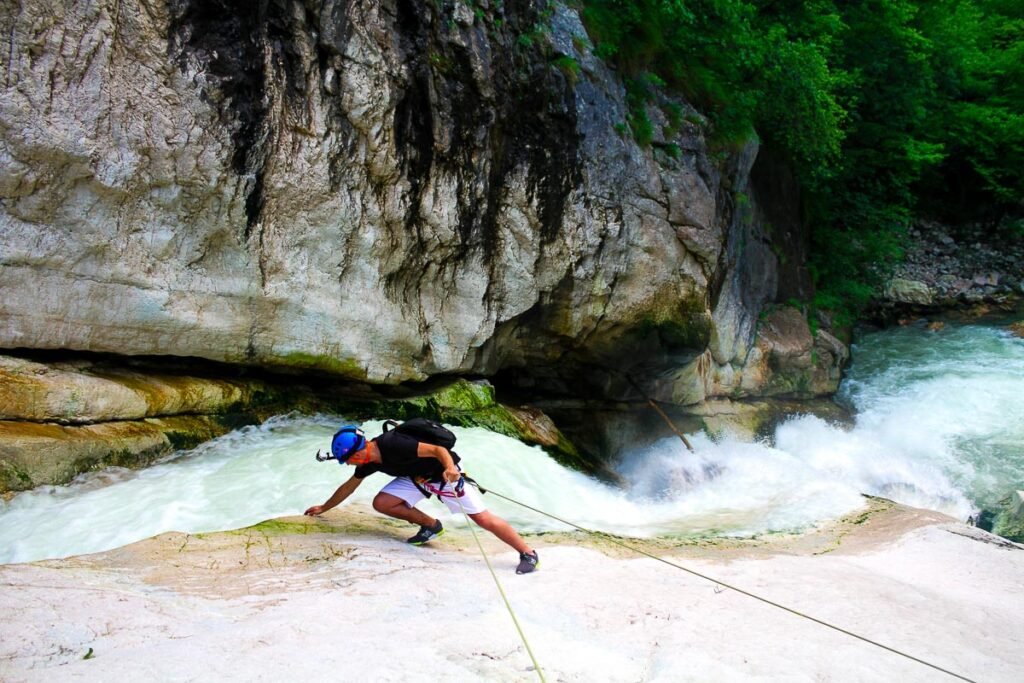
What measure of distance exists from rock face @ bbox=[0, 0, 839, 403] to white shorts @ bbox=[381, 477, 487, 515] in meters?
3.68

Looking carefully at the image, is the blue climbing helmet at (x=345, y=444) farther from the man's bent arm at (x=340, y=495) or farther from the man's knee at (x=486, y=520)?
the man's knee at (x=486, y=520)

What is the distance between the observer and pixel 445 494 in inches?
202

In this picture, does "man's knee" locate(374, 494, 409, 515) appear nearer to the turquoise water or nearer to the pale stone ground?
the pale stone ground

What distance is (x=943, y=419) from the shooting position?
13148 mm

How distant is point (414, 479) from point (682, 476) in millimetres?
6567

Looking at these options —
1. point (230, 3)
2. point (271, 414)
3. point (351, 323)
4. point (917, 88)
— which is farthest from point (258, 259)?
point (917, 88)

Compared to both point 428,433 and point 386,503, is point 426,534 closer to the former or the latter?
point 386,503

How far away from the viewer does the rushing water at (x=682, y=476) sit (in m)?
6.13

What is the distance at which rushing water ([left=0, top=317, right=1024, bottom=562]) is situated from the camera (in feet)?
20.1

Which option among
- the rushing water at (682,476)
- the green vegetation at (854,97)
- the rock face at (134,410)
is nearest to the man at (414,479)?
the rushing water at (682,476)

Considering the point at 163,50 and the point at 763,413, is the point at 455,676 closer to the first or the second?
the point at 163,50

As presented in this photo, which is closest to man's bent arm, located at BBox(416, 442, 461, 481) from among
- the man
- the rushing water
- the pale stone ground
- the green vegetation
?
the man

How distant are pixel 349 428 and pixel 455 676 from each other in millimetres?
2205

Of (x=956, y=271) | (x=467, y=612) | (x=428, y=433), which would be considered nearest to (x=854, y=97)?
(x=956, y=271)
